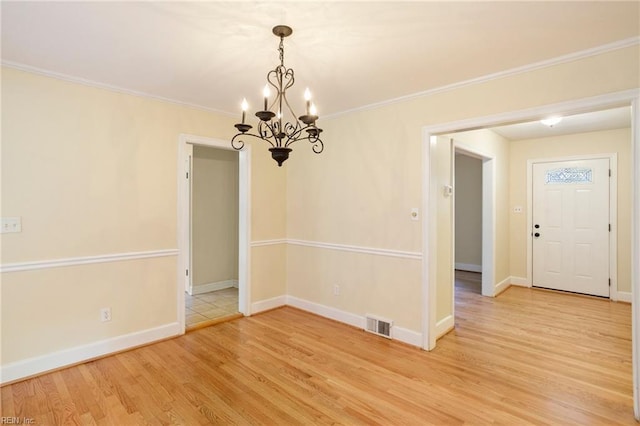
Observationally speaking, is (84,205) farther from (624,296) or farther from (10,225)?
(624,296)

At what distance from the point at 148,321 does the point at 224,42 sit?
283 cm

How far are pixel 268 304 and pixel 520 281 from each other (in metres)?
4.50

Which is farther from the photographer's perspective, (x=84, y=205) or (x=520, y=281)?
(x=520, y=281)

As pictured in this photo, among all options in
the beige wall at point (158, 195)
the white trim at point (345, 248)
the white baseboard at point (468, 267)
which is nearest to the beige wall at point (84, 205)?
the beige wall at point (158, 195)

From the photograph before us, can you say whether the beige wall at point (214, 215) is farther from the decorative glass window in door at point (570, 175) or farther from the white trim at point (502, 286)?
the decorative glass window in door at point (570, 175)

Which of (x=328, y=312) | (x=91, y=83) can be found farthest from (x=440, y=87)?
(x=91, y=83)

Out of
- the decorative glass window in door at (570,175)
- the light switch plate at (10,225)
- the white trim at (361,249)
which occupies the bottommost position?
the white trim at (361,249)

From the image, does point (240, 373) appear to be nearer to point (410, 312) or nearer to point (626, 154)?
point (410, 312)

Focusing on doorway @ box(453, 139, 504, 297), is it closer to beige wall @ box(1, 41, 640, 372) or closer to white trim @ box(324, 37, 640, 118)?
beige wall @ box(1, 41, 640, 372)

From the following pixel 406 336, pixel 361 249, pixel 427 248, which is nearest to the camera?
pixel 427 248

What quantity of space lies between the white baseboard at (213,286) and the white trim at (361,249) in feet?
5.31

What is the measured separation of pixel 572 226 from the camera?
5289mm

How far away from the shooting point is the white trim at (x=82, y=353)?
2634 mm

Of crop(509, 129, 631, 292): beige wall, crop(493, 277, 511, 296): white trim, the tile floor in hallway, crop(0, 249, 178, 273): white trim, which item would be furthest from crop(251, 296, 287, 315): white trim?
crop(509, 129, 631, 292): beige wall
